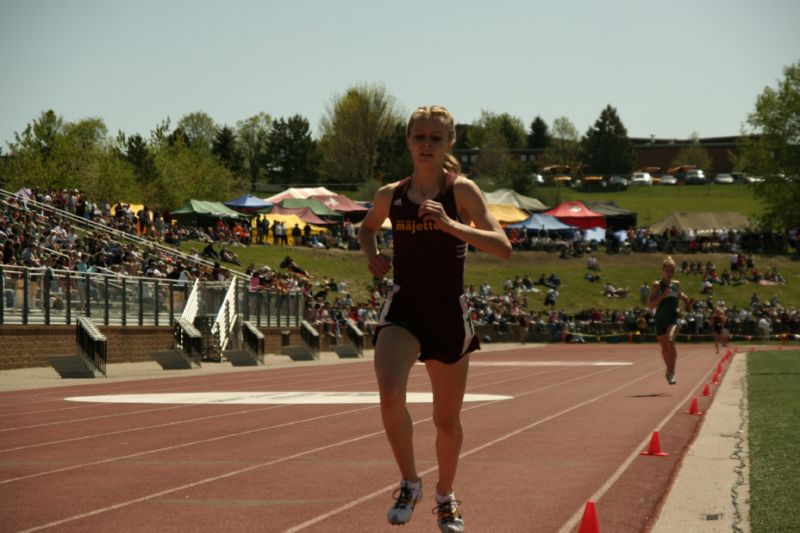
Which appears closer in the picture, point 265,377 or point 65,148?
point 265,377

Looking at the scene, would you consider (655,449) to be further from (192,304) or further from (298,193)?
(298,193)

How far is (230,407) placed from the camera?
55.9 feet

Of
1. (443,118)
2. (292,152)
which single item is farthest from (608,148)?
(443,118)

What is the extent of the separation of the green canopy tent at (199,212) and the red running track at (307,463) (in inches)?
1461

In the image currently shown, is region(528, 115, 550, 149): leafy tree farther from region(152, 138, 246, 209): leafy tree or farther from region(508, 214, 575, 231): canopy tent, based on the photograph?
region(508, 214, 575, 231): canopy tent

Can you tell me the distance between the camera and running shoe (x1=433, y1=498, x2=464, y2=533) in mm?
6410

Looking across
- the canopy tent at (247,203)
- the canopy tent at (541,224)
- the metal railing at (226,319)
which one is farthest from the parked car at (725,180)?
the metal railing at (226,319)

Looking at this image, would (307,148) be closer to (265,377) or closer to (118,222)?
(118,222)

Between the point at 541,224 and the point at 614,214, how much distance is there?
1068 cm

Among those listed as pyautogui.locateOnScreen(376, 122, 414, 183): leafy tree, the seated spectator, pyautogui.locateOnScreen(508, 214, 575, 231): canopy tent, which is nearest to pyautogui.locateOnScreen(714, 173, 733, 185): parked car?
pyautogui.locateOnScreen(376, 122, 414, 183): leafy tree

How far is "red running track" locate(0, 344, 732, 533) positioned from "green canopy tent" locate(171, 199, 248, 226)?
122 feet

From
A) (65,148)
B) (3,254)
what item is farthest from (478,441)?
(65,148)

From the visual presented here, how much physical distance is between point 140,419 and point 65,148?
2990 inches

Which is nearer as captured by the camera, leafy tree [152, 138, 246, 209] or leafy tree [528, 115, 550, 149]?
leafy tree [152, 138, 246, 209]
